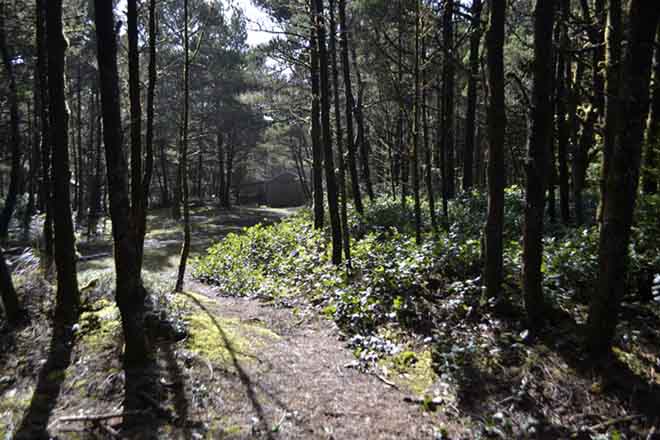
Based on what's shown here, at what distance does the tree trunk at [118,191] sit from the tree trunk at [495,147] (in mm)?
4142

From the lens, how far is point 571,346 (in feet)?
13.3

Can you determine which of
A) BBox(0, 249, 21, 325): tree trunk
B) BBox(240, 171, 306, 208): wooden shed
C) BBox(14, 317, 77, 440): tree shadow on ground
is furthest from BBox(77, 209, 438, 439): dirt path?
BBox(240, 171, 306, 208): wooden shed

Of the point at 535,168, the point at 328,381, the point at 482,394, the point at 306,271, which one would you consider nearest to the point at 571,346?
the point at 482,394

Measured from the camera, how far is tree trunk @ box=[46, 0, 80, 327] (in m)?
4.37

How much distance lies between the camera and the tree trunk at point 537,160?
Result: 4.16 meters

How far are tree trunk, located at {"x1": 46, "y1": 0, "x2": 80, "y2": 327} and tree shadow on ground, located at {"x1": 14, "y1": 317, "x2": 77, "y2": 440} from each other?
34cm

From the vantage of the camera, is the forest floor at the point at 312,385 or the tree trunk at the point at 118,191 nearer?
the forest floor at the point at 312,385

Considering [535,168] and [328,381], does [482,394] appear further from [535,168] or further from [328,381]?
[535,168]

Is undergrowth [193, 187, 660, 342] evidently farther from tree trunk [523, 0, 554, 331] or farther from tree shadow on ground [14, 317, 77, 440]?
tree shadow on ground [14, 317, 77, 440]

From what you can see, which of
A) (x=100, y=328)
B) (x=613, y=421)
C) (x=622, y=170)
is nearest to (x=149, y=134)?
(x=100, y=328)

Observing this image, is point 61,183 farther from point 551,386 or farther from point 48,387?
point 551,386

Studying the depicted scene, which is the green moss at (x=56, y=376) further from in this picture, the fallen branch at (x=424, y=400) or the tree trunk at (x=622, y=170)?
the tree trunk at (x=622, y=170)

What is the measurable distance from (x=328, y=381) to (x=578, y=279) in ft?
11.1

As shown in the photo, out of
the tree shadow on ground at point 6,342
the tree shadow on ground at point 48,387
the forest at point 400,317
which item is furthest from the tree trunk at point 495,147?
the tree shadow on ground at point 6,342
